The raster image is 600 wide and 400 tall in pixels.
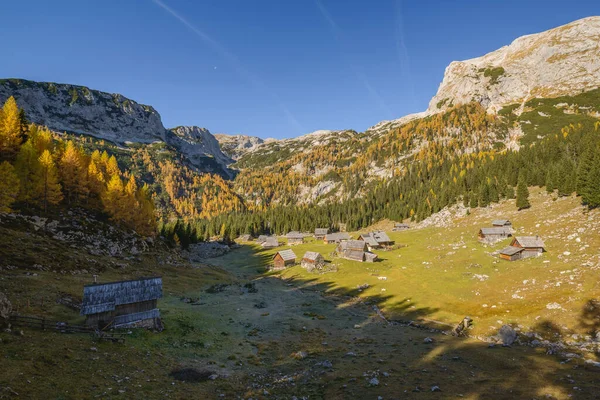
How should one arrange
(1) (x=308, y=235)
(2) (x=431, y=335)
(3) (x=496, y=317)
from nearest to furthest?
(2) (x=431, y=335) → (3) (x=496, y=317) → (1) (x=308, y=235)

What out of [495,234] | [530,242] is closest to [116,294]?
[530,242]

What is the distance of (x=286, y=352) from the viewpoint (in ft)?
112

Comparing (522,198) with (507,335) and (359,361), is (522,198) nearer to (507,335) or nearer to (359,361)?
(507,335)

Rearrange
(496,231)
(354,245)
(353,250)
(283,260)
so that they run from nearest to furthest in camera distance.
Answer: (496,231)
(353,250)
(354,245)
(283,260)

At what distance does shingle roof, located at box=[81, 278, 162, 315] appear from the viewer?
3250cm

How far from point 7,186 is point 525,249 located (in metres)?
112

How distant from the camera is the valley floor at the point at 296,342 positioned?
21453 mm

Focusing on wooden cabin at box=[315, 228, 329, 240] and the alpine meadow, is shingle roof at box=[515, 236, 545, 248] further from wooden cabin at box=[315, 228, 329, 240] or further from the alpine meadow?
wooden cabin at box=[315, 228, 329, 240]

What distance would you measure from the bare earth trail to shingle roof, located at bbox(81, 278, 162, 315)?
9.19 m

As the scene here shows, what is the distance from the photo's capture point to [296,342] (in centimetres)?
3788

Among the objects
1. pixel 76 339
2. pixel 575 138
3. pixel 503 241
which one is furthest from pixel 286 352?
pixel 575 138

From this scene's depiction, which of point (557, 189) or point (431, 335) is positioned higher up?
point (557, 189)

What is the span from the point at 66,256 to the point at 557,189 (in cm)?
14552

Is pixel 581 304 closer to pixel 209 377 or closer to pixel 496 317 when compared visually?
pixel 496 317
